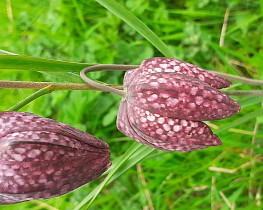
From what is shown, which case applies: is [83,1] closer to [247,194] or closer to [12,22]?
[12,22]

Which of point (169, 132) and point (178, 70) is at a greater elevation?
point (178, 70)

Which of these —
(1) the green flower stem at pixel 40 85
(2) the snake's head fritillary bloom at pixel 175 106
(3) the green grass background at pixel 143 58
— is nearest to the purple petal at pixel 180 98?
(2) the snake's head fritillary bloom at pixel 175 106

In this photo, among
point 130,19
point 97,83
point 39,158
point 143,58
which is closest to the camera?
point 39,158

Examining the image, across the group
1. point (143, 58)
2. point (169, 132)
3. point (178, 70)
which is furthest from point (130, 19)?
point (143, 58)

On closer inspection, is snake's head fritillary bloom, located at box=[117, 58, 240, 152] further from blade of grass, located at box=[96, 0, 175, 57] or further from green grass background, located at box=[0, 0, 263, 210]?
green grass background, located at box=[0, 0, 263, 210]

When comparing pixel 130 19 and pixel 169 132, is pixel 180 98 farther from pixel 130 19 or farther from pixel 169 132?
pixel 130 19

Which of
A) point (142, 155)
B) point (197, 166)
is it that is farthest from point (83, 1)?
point (142, 155)
